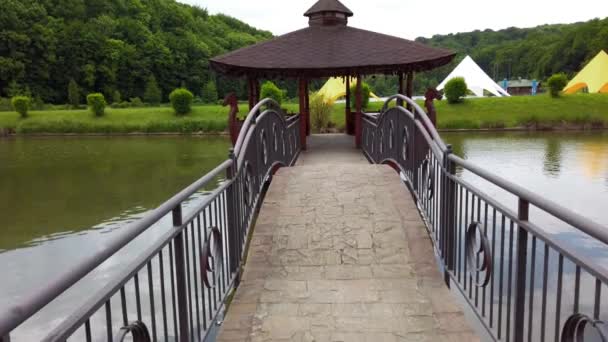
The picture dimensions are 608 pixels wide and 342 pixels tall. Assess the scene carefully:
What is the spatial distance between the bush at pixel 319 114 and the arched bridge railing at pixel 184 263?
13263 millimetres

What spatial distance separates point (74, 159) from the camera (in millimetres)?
19266

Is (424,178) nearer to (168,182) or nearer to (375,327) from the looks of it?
(375,327)

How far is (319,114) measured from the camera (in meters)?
21.8

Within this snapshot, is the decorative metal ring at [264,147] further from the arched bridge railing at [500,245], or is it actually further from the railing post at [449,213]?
the railing post at [449,213]

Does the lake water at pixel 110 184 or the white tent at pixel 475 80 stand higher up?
the white tent at pixel 475 80

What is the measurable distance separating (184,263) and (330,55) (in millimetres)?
10084

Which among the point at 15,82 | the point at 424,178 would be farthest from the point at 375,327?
the point at 15,82

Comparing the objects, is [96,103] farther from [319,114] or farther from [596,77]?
[596,77]

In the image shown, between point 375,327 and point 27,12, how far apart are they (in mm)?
54399

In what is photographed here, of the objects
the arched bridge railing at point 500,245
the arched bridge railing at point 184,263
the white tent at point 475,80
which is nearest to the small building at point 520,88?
the white tent at point 475,80

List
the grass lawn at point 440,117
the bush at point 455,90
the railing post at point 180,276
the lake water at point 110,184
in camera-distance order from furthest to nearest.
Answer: the bush at point 455,90 < the grass lawn at point 440,117 < the lake water at point 110,184 < the railing post at point 180,276

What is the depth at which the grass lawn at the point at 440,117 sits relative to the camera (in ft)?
86.3

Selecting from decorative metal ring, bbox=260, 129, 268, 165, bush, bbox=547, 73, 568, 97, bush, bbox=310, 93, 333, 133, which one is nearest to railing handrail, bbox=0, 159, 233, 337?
decorative metal ring, bbox=260, 129, 268, 165

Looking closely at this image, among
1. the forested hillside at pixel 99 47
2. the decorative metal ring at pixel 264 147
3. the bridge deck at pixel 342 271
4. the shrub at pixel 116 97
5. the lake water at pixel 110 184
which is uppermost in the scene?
the forested hillside at pixel 99 47
